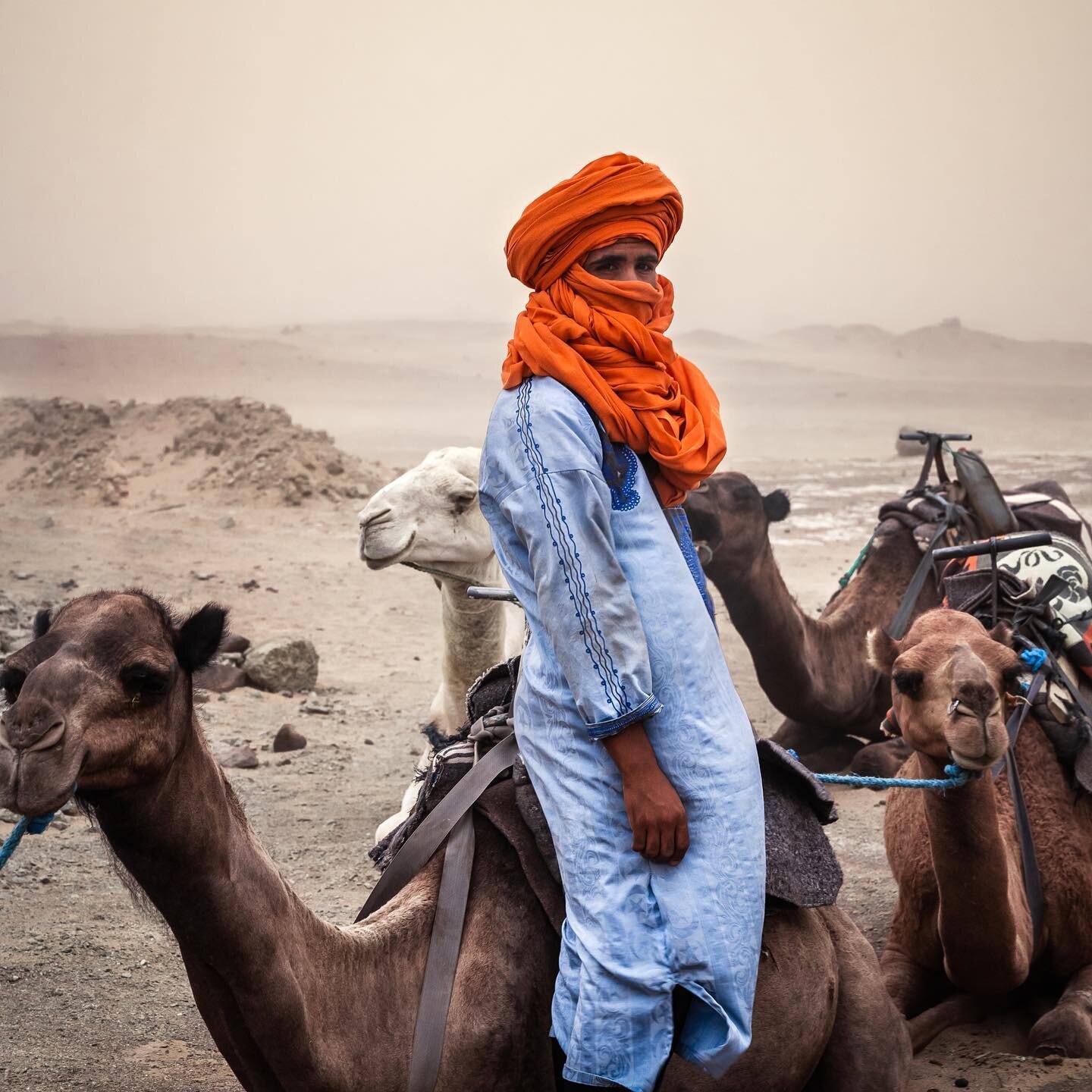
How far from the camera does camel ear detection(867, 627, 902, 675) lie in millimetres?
3643

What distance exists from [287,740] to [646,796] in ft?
17.0

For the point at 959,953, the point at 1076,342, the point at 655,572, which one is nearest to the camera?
the point at 655,572

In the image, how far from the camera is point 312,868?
5.74 meters

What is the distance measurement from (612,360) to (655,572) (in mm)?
401

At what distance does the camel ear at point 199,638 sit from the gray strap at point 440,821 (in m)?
0.80

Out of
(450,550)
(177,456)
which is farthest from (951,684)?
(177,456)

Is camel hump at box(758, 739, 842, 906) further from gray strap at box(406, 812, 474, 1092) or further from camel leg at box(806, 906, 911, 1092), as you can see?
gray strap at box(406, 812, 474, 1092)

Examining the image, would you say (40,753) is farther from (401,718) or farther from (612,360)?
(401,718)

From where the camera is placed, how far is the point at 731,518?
6.77m

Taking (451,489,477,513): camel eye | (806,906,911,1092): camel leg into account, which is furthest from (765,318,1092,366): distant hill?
(806,906,911,1092): camel leg

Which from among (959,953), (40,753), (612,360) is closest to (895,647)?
(959,953)

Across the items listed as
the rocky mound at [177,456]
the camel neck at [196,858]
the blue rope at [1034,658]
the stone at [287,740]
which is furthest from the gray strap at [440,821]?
the rocky mound at [177,456]

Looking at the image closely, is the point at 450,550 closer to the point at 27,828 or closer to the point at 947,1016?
the point at 947,1016

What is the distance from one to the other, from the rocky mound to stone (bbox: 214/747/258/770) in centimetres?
903
